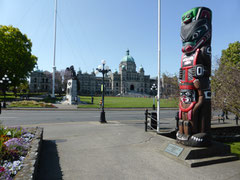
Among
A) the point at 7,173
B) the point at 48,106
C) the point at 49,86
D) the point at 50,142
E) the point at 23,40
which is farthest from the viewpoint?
the point at 49,86

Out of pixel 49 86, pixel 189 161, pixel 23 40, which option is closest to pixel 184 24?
pixel 189 161

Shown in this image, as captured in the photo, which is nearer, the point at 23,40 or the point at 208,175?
the point at 208,175

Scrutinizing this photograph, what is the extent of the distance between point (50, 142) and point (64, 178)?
145 inches

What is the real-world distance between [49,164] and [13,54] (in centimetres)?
3565

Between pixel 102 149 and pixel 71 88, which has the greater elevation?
pixel 71 88

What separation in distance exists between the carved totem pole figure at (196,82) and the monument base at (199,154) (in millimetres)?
237

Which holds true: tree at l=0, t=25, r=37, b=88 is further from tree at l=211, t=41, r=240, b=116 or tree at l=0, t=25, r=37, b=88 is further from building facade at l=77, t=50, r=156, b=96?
building facade at l=77, t=50, r=156, b=96

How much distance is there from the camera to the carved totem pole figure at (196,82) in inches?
229

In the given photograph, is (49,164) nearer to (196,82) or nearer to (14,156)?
(14,156)

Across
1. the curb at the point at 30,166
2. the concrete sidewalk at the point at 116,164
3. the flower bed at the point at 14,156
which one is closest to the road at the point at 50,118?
the concrete sidewalk at the point at 116,164

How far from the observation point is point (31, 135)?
6453mm

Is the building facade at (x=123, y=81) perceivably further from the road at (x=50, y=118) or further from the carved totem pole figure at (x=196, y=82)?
the carved totem pole figure at (x=196, y=82)

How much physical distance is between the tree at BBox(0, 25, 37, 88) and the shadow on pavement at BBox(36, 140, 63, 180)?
101 feet

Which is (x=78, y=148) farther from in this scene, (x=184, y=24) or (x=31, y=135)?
(x=184, y=24)
